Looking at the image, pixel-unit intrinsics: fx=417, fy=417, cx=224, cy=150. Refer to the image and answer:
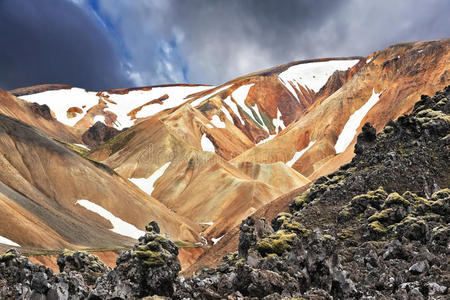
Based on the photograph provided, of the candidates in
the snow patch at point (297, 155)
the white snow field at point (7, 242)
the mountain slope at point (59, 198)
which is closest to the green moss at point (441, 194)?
the white snow field at point (7, 242)

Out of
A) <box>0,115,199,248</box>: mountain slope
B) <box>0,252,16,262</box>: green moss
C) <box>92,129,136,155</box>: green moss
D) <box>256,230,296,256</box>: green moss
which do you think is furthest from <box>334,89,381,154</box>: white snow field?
<box>0,252,16,262</box>: green moss

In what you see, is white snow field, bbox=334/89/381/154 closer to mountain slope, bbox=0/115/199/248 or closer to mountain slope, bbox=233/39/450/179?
mountain slope, bbox=233/39/450/179

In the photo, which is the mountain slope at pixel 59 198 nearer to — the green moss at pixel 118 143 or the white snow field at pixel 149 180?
the white snow field at pixel 149 180

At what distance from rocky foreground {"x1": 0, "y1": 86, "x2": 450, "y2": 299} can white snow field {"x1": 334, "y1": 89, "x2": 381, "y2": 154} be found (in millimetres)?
114313

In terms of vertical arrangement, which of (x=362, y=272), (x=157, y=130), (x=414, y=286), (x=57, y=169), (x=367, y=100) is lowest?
(x=414, y=286)

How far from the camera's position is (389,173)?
36062mm

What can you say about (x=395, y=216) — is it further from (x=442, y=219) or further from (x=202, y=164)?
(x=202, y=164)

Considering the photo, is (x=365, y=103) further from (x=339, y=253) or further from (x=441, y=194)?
(x=339, y=253)

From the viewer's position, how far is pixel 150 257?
57.6 ft

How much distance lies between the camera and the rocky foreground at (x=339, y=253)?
16.8 meters

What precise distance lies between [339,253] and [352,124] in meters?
144

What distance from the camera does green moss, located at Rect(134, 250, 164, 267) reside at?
17.2 meters

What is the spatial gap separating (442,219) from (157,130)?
483 ft

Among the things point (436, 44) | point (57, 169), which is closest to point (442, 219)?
point (57, 169)
